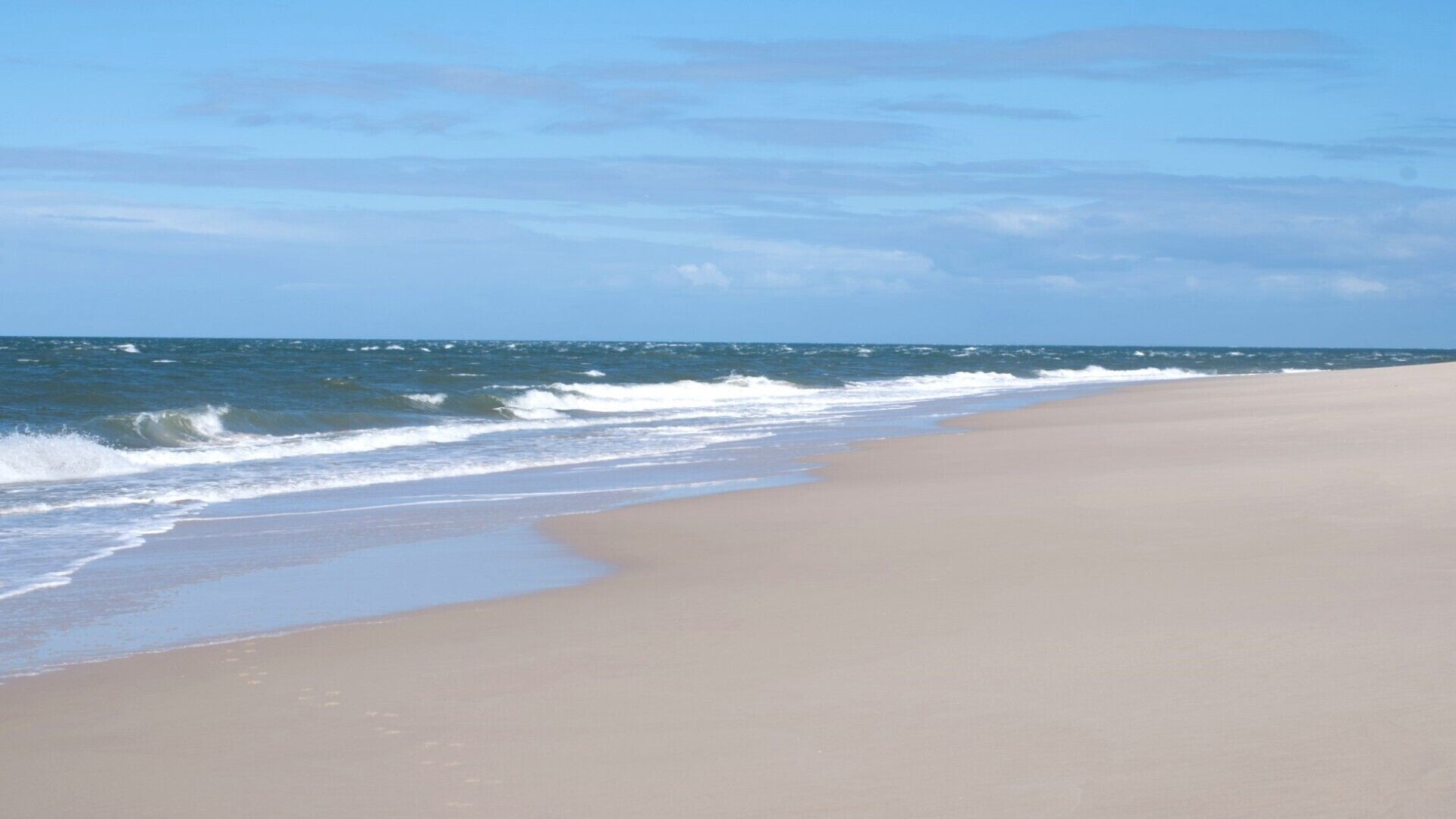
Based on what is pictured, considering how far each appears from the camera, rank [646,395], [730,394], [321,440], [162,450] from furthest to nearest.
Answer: [730,394] < [646,395] < [321,440] < [162,450]

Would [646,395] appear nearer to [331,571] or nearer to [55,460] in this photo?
[55,460]

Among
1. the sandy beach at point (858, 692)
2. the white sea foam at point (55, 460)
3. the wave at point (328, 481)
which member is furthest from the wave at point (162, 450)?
the sandy beach at point (858, 692)

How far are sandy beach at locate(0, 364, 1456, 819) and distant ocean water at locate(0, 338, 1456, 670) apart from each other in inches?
59.4

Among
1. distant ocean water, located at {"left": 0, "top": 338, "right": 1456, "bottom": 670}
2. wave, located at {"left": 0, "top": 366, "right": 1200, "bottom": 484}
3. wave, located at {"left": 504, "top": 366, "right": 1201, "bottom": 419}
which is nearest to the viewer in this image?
distant ocean water, located at {"left": 0, "top": 338, "right": 1456, "bottom": 670}

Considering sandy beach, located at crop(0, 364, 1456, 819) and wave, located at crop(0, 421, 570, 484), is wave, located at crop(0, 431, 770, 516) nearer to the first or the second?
wave, located at crop(0, 421, 570, 484)

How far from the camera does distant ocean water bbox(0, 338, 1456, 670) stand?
9008mm

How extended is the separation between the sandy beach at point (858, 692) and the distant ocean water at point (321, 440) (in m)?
1.51

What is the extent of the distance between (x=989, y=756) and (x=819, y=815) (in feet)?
1.81

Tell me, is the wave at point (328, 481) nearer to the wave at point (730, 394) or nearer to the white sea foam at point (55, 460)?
the white sea foam at point (55, 460)

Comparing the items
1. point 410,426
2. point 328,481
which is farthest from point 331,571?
point 410,426

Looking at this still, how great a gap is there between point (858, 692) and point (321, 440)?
1510 cm

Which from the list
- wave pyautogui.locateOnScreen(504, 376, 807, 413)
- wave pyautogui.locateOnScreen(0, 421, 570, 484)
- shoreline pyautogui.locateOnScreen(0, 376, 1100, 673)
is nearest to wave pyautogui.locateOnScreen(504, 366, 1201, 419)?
wave pyautogui.locateOnScreen(504, 376, 807, 413)

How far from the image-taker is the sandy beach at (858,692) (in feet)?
10.5

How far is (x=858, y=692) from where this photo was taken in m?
4.04
